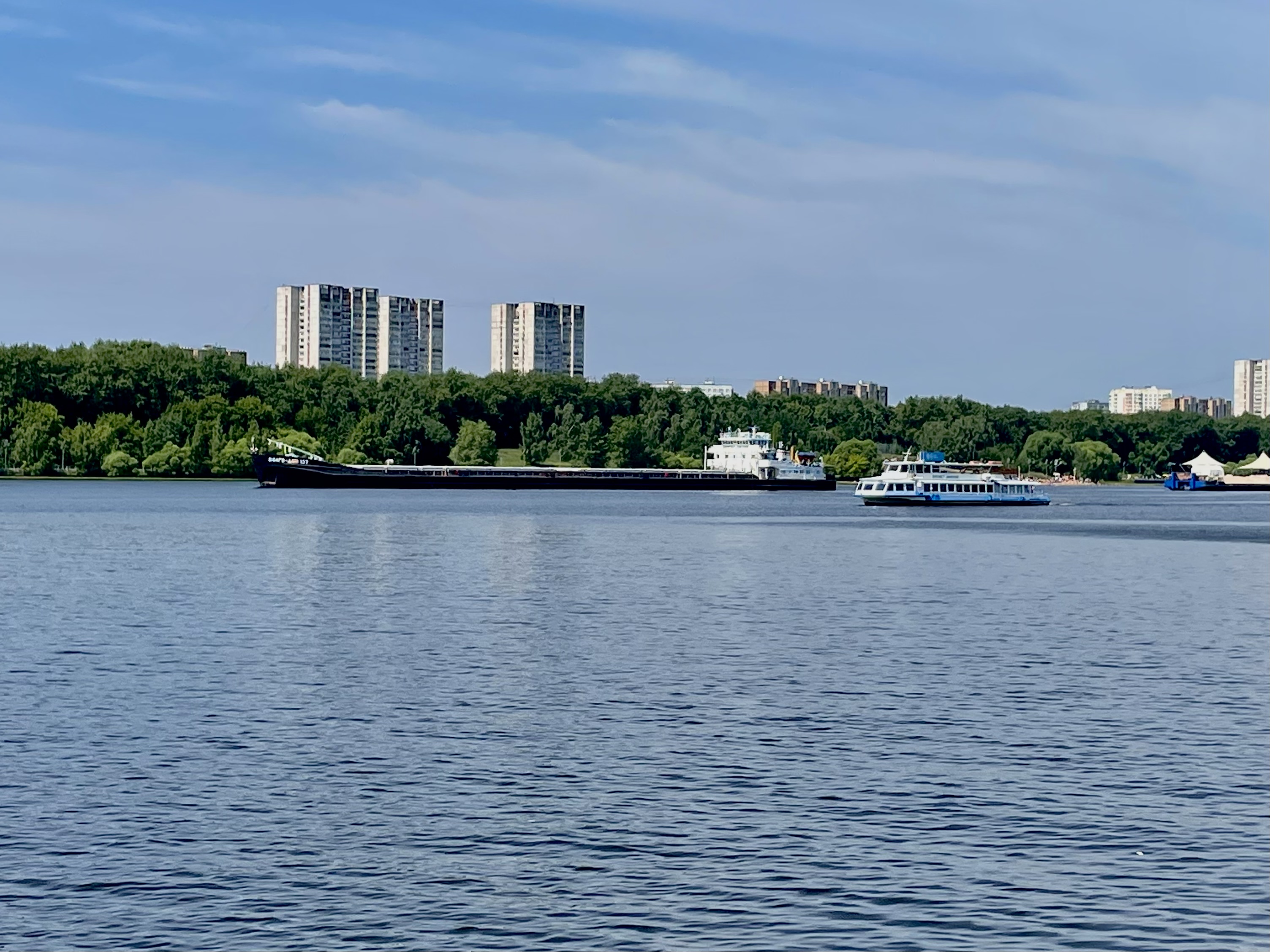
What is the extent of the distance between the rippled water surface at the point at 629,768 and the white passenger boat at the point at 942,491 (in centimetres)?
10525

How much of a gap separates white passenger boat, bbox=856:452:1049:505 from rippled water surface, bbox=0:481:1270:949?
345 ft

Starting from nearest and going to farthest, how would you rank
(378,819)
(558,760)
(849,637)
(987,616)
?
(378,819) < (558,760) < (849,637) < (987,616)

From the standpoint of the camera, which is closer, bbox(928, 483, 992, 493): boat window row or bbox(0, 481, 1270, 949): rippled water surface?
bbox(0, 481, 1270, 949): rippled water surface

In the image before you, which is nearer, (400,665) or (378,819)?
(378,819)

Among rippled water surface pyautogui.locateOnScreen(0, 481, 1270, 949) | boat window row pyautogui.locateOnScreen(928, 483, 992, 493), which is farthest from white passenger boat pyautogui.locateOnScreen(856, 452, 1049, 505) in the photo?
rippled water surface pyautogui.locateOnScreen(0, 481, 1270, 949)

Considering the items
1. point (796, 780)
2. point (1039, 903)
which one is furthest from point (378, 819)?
point (1039, 903)

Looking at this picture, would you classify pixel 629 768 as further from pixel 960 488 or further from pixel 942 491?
pixel 960 488

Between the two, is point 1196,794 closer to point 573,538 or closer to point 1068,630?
point 1068,630

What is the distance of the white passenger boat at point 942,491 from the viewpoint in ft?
540

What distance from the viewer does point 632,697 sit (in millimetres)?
32906

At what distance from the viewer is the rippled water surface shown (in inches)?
729

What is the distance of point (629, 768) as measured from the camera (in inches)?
1017

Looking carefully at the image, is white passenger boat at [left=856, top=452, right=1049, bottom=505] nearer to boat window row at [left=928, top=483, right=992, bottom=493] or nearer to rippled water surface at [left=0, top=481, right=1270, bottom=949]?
boat window row at [left=928, top=483, right=992, bottom=493]

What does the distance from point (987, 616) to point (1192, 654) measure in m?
10.5
